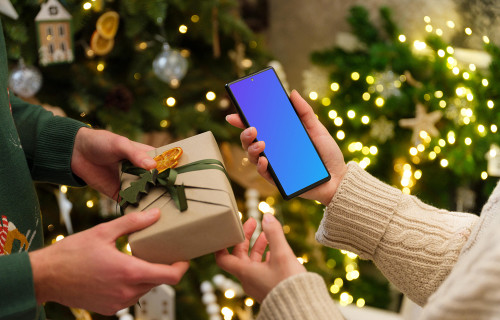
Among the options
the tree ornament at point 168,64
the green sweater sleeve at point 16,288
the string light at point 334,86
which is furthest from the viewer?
the string light at point 334,86

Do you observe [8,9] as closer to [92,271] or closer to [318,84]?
[92,271]

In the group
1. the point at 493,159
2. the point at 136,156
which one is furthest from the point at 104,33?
the point at 493,159

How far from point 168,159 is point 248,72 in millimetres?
919

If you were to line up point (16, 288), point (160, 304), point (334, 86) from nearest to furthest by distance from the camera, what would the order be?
point (16, 288)
point (160, 304)
point (334, 86)

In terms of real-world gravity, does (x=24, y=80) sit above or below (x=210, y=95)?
above

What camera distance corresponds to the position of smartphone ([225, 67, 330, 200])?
0.89m

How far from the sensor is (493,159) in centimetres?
139

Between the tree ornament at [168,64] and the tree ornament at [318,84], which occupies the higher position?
the tree ornament at [168,64]

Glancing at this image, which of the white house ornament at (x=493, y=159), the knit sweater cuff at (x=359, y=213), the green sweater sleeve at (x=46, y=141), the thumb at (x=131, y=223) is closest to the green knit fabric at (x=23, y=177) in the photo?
the green sweater sleeve at (x=46, y=141)

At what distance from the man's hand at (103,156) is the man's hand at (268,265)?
Result: 0.69ft

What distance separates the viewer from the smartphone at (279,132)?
2.92 ft

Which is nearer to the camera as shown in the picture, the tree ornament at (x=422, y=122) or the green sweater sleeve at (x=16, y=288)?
the green sweater sleeve at (x=16, y=288)

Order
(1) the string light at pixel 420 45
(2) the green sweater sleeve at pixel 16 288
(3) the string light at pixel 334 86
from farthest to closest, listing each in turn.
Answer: (3) the string light at pixel 334 86 < (1) the string light at pixel 420 45 < (2) the green sweater sleeve at pixel 16 288

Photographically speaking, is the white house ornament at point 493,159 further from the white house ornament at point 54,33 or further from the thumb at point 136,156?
the white house ornament at point 54,33
